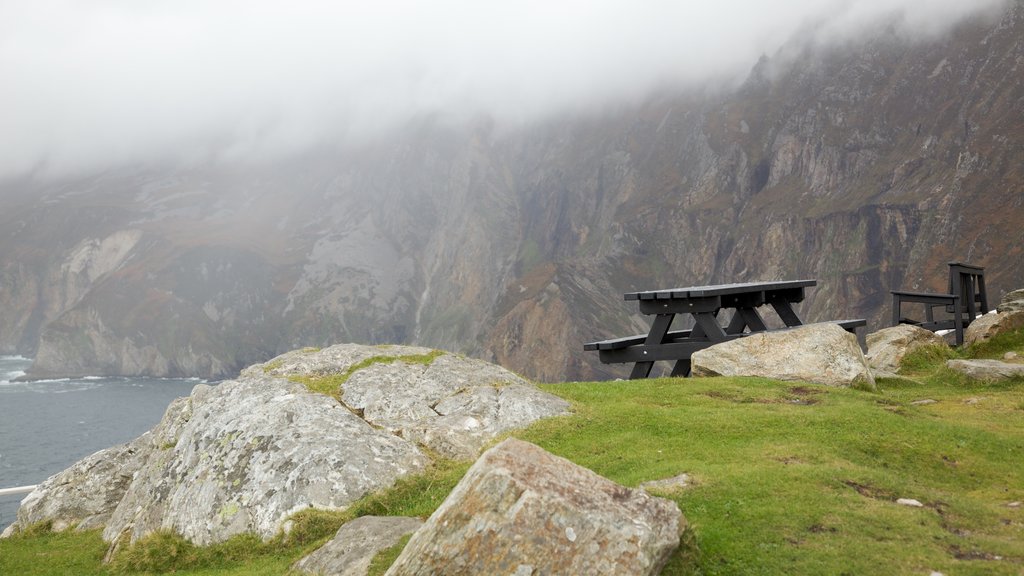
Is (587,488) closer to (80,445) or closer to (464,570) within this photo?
(464,570)

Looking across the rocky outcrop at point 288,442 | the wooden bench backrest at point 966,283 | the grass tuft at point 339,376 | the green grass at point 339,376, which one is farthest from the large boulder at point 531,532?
the wooden bench backrest at point 966,283

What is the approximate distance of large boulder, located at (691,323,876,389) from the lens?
21578 millimetres

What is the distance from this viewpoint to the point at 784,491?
1125 cm

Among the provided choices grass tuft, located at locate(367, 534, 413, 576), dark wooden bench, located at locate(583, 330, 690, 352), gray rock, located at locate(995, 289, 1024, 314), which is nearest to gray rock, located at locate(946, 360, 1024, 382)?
dark wooden bench, located at locate(583, 330, 690, 352)

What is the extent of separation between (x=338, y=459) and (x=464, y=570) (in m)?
6.39

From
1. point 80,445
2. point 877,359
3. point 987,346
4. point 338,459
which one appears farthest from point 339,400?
point 80,445

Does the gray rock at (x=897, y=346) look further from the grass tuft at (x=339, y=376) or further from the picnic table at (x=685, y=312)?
the grass tuft at (x=339, y=376)

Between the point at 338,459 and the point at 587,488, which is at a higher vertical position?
the point at 587,488

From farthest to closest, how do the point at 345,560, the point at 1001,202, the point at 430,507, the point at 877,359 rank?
the point at 1001,202, the point at 877,359, the point at 430,507, the point at 345,560

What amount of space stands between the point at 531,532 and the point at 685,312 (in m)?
17.8

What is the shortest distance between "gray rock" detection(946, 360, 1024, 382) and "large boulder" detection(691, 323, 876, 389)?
323cm

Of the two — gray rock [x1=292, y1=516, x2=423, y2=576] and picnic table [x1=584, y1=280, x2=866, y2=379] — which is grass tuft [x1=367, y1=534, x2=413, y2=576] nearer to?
gray rock [x1=292, y1=516, x2=423, y2=576]

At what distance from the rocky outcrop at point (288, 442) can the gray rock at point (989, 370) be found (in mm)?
13710

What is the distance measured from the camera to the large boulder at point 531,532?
8.41 metres
